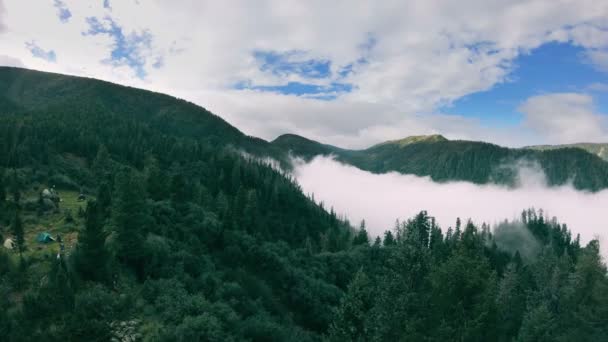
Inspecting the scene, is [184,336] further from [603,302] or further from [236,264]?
[603,302]

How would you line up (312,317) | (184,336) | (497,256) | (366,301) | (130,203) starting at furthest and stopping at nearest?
(497,256) → (312,317) → (130,203) → (366,301) → (184,336)

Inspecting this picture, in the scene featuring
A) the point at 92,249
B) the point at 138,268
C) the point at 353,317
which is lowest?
the point at 138,268

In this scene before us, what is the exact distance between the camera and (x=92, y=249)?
117 ft

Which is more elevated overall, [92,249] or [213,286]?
[92,249]

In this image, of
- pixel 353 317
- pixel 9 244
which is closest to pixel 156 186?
pixel 9 244

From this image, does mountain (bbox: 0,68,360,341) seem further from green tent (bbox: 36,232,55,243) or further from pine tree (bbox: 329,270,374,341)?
pine tree (bbox: 329,270,374,341)

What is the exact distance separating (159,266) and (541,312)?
55705mm

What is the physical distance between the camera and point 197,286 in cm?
4216

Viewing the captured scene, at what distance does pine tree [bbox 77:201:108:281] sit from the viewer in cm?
3503

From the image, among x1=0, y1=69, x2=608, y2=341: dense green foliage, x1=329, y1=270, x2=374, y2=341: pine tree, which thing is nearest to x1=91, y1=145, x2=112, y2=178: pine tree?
x1=0, y1=69, x2=608, y2=341: dense green foliage

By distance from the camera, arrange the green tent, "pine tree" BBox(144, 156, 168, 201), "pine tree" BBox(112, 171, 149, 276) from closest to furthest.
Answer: "pine tree" BBox(112, 171, 149, 276), the green tent, "pine tree" BBox(144, 156, 168, 201)

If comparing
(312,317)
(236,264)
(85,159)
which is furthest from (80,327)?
(85,159)

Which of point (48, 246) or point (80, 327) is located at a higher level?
point (80, 327)

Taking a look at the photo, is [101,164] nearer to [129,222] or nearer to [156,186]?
[156,186]
